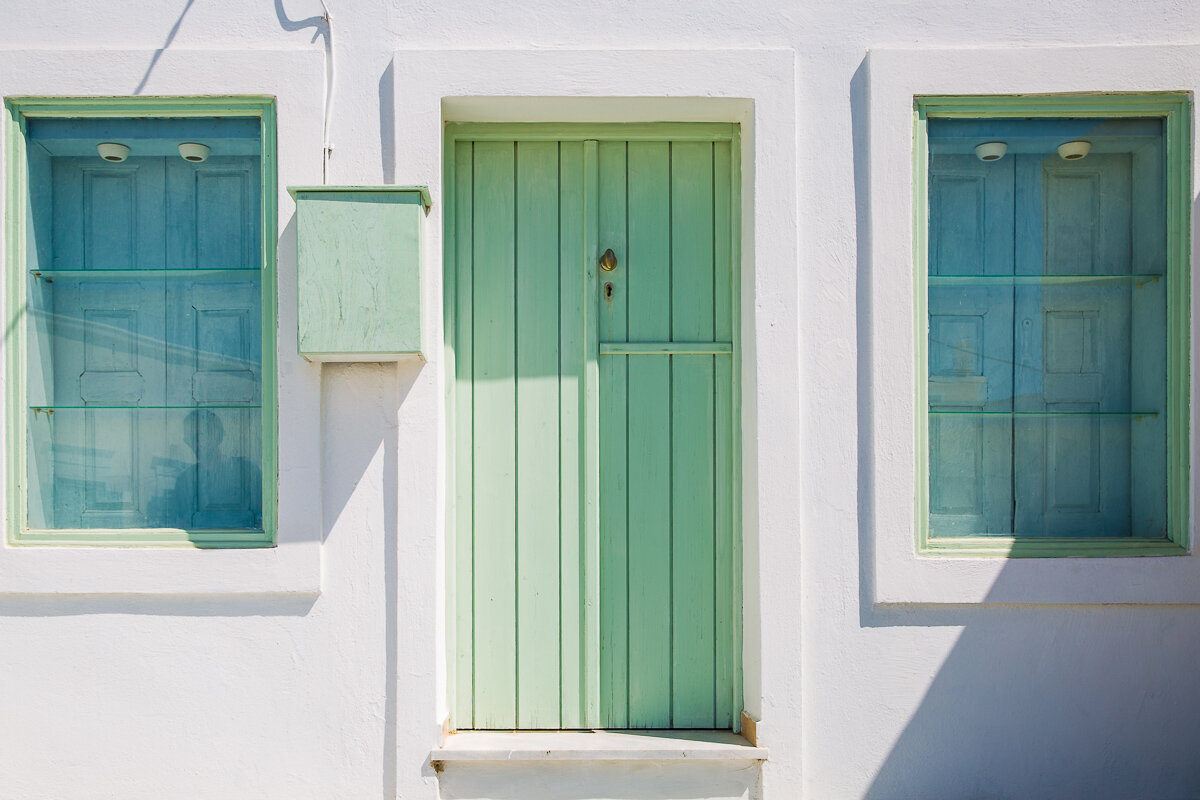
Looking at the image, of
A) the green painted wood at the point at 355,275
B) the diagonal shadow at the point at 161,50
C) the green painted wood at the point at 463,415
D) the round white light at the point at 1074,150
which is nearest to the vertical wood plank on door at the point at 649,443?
the green painted wood at the point at 463,415

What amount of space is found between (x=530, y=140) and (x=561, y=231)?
389 millimetres

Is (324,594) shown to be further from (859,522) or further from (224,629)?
(859,522)

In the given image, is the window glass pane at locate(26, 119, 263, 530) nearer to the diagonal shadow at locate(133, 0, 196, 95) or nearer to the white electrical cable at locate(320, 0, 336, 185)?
the diagonal shadow at locate(133, 0, 196, 95)

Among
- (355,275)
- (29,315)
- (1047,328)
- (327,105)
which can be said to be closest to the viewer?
(355,275)

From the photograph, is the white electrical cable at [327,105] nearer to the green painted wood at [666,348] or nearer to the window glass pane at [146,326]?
the window glass pane at [146,326]

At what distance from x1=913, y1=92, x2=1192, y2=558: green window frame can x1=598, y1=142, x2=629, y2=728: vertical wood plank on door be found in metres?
1.14

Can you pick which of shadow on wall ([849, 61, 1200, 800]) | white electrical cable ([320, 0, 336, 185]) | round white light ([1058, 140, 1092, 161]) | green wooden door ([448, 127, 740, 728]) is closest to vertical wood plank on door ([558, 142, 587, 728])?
green wooden door ([448, 127, 740, 728])

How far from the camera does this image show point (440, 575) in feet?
10.9

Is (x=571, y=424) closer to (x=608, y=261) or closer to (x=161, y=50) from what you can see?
(x=608, y=261)

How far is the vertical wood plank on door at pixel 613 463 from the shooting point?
11.5 feet

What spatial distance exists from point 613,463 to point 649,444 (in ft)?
0.54

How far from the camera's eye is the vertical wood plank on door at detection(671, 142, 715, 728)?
3.52m

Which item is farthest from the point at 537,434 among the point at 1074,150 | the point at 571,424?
the point at 1074,150

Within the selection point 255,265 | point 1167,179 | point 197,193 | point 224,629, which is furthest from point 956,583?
point 197,193
